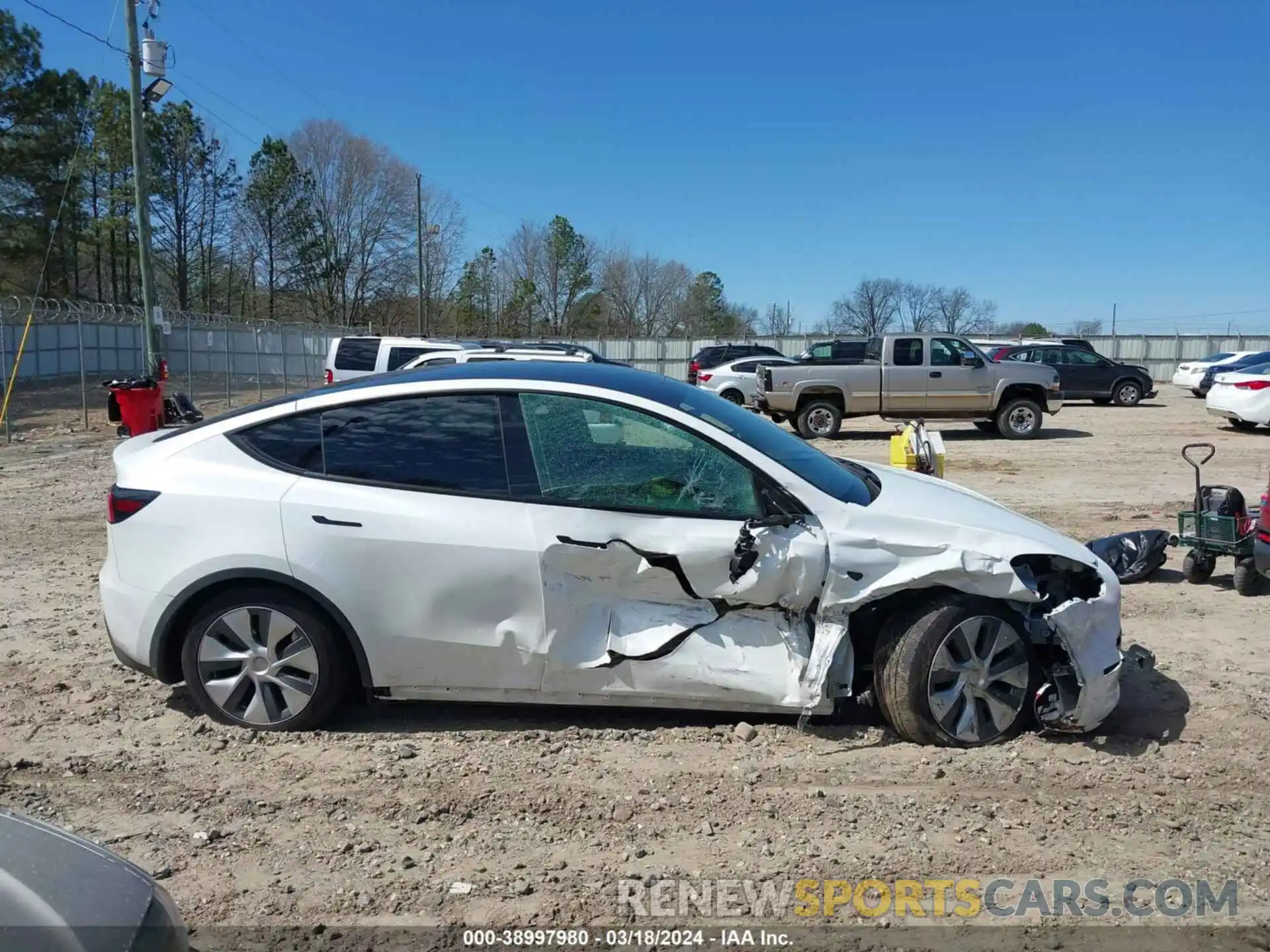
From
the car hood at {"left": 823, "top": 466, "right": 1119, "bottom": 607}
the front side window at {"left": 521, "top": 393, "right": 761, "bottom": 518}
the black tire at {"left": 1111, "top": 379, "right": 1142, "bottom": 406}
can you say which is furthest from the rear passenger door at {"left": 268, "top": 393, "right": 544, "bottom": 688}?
the black tire at {"left": 1111, "top": 379, "right": 1142, "bottom": 406}

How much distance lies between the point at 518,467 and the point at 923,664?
6.26 ft

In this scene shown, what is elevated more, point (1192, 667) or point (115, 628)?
point (115, 628)

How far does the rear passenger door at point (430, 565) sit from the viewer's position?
4180 mm

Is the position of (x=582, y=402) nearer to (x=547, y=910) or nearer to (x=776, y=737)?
(x=776, y=737)

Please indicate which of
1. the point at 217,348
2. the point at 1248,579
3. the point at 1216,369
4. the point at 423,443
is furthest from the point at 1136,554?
the point at 217,348

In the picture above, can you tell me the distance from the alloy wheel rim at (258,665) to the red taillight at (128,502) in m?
0.65

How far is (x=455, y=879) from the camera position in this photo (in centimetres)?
331

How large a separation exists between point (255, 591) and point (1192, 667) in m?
4.78

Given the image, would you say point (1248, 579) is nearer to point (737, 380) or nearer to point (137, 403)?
point (137, 403)

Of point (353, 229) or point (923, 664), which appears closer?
point (923, 664)

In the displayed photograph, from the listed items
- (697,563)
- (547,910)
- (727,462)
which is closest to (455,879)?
(547,910)

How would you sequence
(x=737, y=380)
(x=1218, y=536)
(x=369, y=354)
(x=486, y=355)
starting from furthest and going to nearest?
(x=737, y=380) → (x=369, y=354) → (x=486, y=355) → (x=1218, y=536)

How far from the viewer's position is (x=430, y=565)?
4191 mm

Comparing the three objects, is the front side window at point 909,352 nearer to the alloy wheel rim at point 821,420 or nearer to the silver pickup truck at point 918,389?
the silver pickup truck at point 918,389
